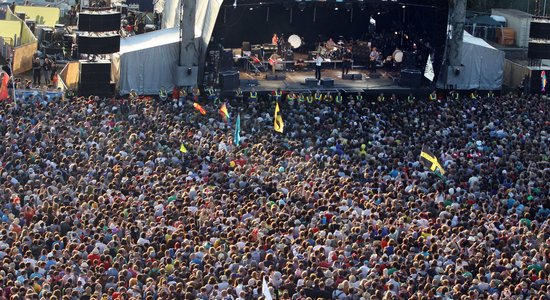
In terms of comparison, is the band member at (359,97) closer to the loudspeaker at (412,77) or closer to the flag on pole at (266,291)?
the loudspeaker at (412,77)

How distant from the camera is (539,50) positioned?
42.3m

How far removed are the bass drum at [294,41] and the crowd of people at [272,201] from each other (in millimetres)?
8639

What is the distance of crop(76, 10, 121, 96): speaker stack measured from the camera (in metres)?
37.7

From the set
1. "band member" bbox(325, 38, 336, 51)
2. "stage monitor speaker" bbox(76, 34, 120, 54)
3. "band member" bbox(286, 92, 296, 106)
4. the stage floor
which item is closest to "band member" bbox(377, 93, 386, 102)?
the stage floor

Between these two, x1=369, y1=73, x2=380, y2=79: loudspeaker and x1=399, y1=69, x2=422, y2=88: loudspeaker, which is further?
x1=369, y1=73, x2=380, y2=79: loudspeaker

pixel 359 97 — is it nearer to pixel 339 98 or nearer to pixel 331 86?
pixel 339 98

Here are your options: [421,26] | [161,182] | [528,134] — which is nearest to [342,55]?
[421,26]

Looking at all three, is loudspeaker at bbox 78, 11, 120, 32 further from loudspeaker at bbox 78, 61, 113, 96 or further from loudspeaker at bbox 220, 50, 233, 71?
loudspeaker at bbox 220, 50, 233, 71

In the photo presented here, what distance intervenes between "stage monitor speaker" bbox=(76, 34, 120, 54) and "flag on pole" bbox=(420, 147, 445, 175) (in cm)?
1241

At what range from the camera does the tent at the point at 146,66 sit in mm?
39219

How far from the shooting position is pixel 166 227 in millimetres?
24109

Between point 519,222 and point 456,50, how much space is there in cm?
1702

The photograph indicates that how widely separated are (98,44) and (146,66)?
7.02ft

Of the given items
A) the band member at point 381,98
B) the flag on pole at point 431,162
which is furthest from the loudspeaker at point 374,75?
the flag on pole at point 431,162
